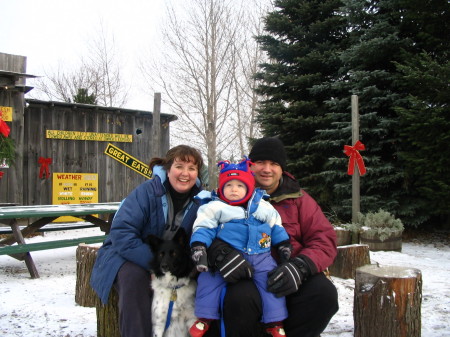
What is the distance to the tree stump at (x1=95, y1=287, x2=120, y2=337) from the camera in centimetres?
313

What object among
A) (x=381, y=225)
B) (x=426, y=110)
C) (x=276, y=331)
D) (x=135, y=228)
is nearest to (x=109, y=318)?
(x=135, y=228)

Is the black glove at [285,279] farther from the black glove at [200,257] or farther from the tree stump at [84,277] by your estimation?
the tree stump at [84,277]

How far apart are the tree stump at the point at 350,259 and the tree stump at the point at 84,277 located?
11.1 feet

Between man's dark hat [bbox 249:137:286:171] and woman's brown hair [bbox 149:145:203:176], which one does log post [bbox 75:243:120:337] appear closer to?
woman's brown hair [bbox 149:145:203:176]

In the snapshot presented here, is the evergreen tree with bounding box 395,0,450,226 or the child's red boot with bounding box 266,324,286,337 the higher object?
the evergreen tree with bounding box 395,0,450,226

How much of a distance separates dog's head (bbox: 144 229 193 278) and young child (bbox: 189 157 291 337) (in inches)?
6.9

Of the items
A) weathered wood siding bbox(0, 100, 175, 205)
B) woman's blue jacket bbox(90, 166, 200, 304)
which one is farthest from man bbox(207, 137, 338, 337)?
weathered wood siding bbox(0, 100, 175, 205)

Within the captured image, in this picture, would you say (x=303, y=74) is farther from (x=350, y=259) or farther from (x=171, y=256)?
(x=171, y=256)

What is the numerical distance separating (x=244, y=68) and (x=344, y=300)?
15954mm

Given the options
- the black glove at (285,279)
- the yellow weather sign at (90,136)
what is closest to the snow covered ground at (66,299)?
the black glove at (285,279)

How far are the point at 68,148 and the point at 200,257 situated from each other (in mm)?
8386

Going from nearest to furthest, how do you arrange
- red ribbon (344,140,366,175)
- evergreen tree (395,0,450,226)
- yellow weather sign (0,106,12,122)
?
evergreen tree (395,0,450,226) → red ribbon (344,140,366,175) → yellow weather sign (0,106,12,122)

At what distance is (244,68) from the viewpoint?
19.0 metres

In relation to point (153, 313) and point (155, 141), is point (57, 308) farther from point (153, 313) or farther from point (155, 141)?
point (155, 141)
